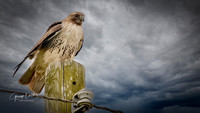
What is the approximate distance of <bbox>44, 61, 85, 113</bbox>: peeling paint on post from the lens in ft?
4.67

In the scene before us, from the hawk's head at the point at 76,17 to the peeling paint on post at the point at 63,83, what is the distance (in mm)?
3071

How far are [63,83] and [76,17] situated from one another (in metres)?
3.52

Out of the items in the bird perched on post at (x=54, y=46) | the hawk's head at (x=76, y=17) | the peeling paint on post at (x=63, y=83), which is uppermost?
the hawk's head at (x=76, y=17)

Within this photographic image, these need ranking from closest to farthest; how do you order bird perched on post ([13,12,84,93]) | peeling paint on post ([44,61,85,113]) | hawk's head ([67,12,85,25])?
peeling paint on post ([44,61,85,113]) → bird perched on post ([13,12,84,93]) → hawk's head ([67,12,85,25])

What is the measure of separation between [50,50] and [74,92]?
2.88m

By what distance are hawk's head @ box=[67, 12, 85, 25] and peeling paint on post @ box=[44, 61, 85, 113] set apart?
3071mm

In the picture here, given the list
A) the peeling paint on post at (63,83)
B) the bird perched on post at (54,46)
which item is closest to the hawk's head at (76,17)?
the bird perched on post at (54,46)

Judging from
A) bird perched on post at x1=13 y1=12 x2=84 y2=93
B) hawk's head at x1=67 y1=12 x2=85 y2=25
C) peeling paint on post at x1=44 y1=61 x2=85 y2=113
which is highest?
hawk's head at x1=67 y1=12 x2=85 y2=25

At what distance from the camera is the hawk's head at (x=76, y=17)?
175 inches

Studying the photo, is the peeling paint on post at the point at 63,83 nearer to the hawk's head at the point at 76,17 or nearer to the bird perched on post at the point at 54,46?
the bird perched on post at the point at 54,46

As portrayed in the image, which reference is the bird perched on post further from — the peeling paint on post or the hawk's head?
the peeling paint on post

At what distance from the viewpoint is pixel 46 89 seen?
1.62 metres


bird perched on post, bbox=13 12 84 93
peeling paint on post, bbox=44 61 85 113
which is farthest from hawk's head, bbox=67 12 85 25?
peeling paint on post, bbox=44 61 85 113

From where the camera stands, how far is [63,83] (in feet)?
4.98
